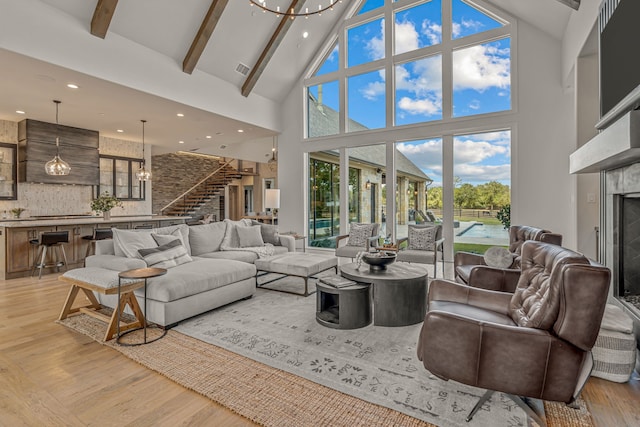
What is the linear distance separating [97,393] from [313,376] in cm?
143

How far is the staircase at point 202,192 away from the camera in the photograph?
12.4m

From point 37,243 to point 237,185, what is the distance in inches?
383

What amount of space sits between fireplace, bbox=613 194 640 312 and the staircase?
1213cm

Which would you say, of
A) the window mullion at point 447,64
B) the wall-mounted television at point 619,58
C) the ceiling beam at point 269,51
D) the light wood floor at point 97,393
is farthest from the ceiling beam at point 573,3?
the ceiling beam at point 269,51

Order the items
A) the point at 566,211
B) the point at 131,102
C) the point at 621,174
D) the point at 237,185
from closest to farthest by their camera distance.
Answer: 1. the point at 621,174
2. the point at 566,211
3. the point at 131,102
4. the point at 237,185

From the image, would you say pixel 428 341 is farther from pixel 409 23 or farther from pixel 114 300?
pixel 409 23

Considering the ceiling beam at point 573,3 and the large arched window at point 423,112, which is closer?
the ceiling beam at point 573,3

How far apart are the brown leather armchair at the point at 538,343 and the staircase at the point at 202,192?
11.9m

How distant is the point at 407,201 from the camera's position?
270 inches

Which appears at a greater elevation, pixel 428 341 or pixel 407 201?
pixel 407 201

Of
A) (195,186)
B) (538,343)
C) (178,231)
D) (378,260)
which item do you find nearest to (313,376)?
(538,343)

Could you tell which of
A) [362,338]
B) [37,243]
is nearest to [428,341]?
[362,338]

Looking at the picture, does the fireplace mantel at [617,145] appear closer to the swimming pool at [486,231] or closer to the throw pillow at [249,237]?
the swimming pool at [486,231]

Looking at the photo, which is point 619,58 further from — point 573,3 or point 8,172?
point 8,172
